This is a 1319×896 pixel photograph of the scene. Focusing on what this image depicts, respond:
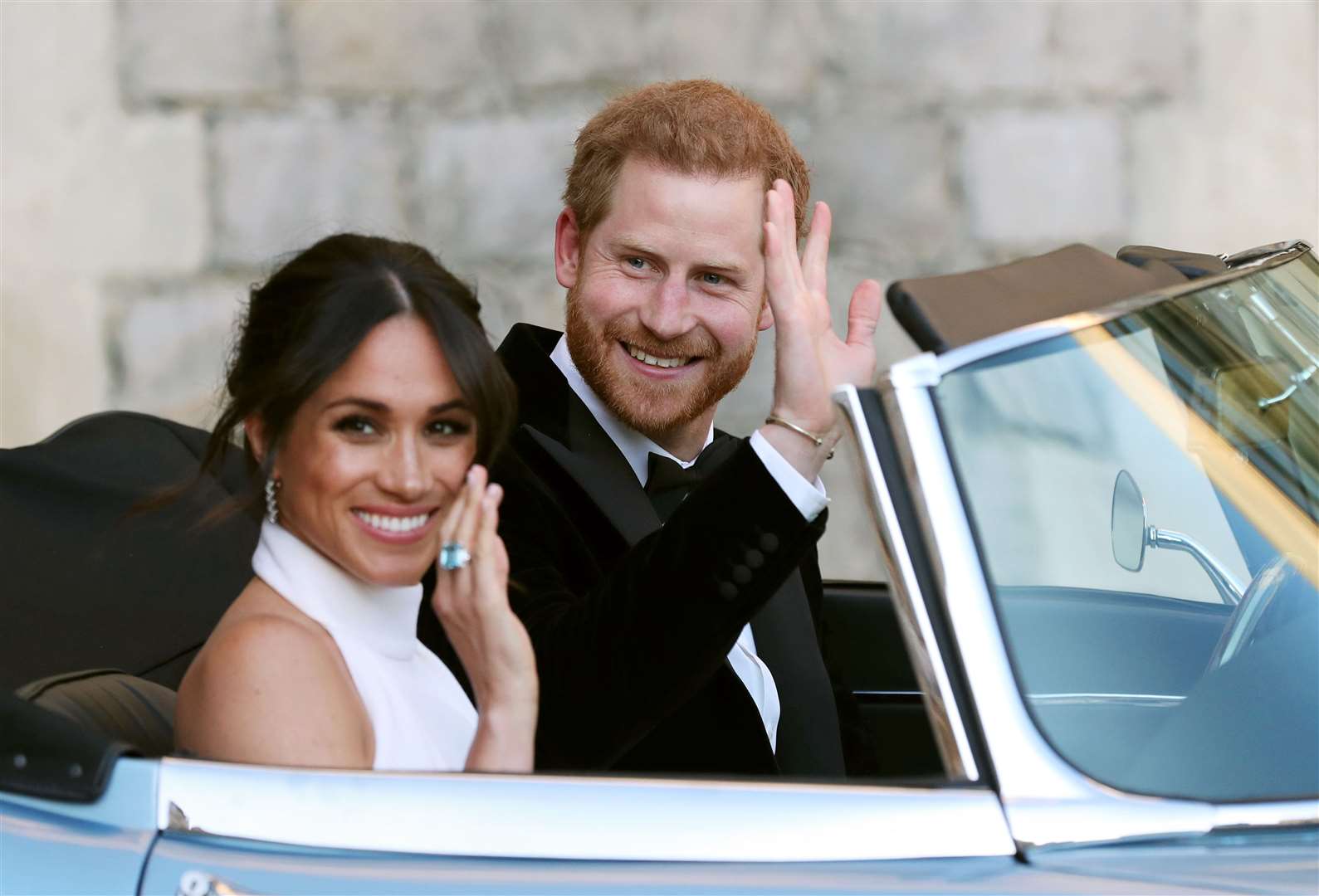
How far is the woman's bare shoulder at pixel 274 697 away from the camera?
1.62 m

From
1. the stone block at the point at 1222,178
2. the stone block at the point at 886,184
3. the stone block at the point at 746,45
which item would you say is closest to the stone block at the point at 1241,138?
the stone block at the point at 1222,178

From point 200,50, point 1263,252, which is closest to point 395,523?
point 1263,252

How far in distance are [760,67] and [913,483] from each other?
3.57m

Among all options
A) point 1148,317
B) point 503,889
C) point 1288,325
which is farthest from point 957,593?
point 1288,325

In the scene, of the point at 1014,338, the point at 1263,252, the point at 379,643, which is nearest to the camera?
the point at 1014,338

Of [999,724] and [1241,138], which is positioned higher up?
[1241,138]

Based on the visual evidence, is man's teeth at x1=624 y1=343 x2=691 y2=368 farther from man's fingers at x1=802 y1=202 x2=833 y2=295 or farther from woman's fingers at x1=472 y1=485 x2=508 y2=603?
woman's fingers at x1=472 y1=485 x2=508 y2=603

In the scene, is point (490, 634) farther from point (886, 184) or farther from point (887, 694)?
point (886, 184)

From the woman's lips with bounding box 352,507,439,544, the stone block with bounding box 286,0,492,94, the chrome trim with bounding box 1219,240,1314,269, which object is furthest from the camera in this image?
the stone block with bounding box 286,0,492,94

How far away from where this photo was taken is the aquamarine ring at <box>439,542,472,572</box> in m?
1.69

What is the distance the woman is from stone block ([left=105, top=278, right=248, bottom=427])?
3.27 metres

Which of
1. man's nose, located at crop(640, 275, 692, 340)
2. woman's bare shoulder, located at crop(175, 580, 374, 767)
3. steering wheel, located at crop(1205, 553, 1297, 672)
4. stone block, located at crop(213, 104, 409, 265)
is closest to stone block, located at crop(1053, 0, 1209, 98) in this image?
stone block, located at crop(213, 104, 409, 265)

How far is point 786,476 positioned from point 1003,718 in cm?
40

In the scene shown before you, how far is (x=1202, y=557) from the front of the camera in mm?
1976
